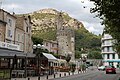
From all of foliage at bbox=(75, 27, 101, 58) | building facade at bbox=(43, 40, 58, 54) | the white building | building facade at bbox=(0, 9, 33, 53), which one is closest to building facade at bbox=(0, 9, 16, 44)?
building facade at bbox=(0, 9, 33, 53)

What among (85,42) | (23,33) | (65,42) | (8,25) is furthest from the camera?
(85,42)

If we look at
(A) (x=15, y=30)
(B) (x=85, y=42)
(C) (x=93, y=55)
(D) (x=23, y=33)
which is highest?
(B) (x=85, y=42)

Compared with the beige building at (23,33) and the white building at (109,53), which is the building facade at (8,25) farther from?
the white building at (109,53)

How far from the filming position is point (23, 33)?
207ft

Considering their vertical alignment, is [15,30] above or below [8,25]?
below

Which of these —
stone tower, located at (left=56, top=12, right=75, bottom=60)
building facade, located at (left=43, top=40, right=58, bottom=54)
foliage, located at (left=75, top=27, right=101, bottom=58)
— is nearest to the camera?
building facade, located at (left=43, top=40, right=58, bottom=54)

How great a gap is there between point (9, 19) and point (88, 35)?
119 meters

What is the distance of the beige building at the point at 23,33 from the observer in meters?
59.9

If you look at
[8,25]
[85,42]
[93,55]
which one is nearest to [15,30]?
[8,25]

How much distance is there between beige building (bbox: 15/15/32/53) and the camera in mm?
59938

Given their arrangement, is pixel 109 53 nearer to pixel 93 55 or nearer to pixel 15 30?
pixel 93 55

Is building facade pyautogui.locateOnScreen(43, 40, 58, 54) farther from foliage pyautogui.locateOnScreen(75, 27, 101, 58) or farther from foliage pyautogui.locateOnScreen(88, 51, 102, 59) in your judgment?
foliage pyautogui.locateOnScreen(88, 51, 102, 59)

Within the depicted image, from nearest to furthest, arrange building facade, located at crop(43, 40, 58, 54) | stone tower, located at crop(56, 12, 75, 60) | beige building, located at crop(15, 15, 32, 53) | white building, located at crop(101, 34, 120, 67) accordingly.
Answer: beige building, located at crop(15, 15, 32, 53) → building facade, located at crop(43, 40, 58, 54) → white building, located at crop(101, 34, 120, 67) → stone tower, located at crop(56, 12, 75, 60)

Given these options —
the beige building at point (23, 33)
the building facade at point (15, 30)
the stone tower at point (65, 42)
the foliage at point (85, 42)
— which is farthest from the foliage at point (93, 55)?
the beige building at point (23, 33)
